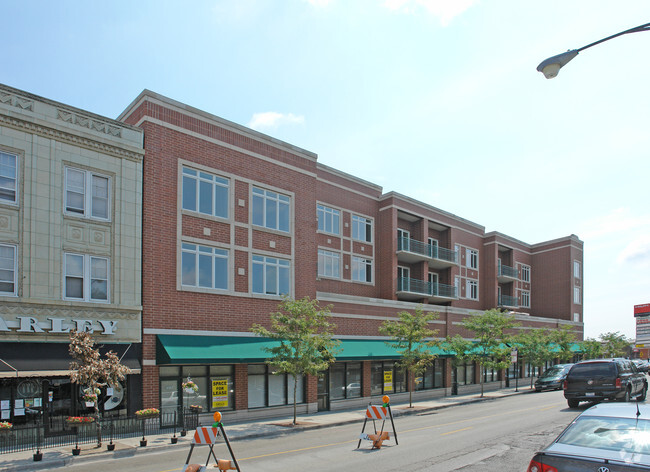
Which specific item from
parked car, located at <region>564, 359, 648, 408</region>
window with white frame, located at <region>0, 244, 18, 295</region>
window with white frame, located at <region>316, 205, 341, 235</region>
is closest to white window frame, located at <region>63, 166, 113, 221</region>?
window with white frame, located at <region>0, 244, 18, 295</region>

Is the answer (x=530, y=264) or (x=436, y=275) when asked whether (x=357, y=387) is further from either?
(x=530, y=264)

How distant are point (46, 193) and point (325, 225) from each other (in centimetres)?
1789

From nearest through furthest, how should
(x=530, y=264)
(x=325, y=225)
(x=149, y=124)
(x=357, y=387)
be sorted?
(x=149, y=124) → (x=357, y=387) → (x=325, y=225) → (x=530, y=264)

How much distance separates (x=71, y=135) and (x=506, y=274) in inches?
1608

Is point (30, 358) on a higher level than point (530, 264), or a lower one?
lower

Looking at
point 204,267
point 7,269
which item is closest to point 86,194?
point 7,269

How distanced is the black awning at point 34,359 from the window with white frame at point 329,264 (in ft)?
53.6

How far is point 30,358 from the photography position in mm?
15844

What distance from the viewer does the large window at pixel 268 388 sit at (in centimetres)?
2183

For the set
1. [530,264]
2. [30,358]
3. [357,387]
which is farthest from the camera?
[530,264]

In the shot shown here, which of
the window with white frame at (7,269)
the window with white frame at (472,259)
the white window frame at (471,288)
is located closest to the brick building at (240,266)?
the window with white frame at (7,269)

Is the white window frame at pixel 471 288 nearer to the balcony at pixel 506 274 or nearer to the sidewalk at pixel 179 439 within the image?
the balcony at pixel 506 274

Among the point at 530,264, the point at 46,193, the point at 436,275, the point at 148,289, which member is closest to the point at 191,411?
the point at 148,289

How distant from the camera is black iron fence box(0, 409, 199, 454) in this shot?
1495 cm
